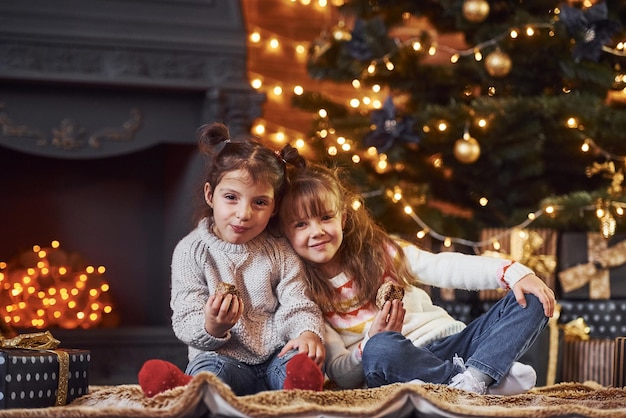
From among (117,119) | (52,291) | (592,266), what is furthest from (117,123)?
(592,266)

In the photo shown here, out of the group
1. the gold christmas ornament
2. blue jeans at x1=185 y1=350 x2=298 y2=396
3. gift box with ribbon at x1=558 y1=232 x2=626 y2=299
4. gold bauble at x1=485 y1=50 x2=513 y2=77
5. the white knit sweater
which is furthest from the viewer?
the gold christmas ornament

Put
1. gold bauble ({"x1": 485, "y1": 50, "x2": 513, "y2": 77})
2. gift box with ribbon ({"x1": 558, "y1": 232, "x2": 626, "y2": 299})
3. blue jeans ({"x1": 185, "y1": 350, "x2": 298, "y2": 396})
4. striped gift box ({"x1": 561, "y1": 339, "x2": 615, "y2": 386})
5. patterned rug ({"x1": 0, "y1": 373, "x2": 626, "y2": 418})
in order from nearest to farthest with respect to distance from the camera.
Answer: patterned rug ({"x1": 0, "y1": 373, "x2": 626, "y2": 418})
blue jeans ({"x1": 185, "y1": 350, "x2": 298, "y2": 396})
striped gift box ({"x1": 561, "y1": 339, "x2": 615, "y2": 386})
gift box with ribbon ({"x1": 558, "y1": 232, "x2": 626, "y2": 299})
gold bauble ({"x1": 485, "y1": 50, "x2": 513, "y2": 77})

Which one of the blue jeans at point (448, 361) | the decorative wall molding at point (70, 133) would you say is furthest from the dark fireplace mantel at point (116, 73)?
the blue jeans at point (448, 361)

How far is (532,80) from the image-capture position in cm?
288

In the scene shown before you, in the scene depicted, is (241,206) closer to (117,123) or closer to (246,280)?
(246,280)

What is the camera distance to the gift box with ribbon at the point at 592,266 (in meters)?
2.50

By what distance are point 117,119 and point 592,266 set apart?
135cm

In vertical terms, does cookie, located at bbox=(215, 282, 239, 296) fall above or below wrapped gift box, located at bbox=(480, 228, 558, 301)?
below

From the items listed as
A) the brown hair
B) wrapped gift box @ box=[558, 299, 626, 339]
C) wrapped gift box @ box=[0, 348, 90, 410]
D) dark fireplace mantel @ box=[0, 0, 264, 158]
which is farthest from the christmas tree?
wrapped gift box @ box=[0, 348, 90, 410]

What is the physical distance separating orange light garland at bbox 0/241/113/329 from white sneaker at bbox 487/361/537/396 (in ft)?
4.69

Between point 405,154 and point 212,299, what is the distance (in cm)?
130

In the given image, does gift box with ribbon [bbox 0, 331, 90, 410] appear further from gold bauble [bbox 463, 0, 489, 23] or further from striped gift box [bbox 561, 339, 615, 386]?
gold bauble [bbox 463, 0, 489, 23]

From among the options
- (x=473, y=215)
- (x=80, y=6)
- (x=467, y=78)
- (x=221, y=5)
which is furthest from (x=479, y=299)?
(x=80, y=6)

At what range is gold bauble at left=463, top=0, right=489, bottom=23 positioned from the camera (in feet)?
8.66
